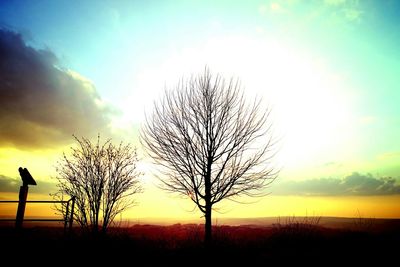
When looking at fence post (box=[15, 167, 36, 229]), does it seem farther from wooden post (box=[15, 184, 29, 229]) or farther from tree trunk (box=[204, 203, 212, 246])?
tree trunk (box=[204, 203, 212, 246])

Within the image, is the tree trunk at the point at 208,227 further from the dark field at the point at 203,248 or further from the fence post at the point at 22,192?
the fence post at the point at 22,192

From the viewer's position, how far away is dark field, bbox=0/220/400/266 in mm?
7789

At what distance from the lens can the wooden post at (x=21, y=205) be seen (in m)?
9.43

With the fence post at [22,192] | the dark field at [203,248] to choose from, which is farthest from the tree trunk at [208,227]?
the fence post at [22,192]

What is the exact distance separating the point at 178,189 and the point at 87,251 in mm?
3867

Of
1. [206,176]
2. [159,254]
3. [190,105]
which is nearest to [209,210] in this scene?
[206,176]

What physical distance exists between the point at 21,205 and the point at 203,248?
7446mm

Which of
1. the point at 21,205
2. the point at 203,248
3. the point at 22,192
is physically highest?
the point at 22,192

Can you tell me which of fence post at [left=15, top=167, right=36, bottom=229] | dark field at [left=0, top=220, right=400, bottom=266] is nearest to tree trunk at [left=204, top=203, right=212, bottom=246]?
dark field at [left=0, top=220, right=400, bottom=266]

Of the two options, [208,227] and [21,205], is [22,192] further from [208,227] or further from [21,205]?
[208,227]

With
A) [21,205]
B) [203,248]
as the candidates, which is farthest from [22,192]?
[203,248]

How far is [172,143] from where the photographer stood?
32.4 feet

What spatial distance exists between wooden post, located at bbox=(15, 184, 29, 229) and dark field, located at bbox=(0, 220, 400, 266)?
1.10 feet

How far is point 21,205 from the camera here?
9586 millimetres
